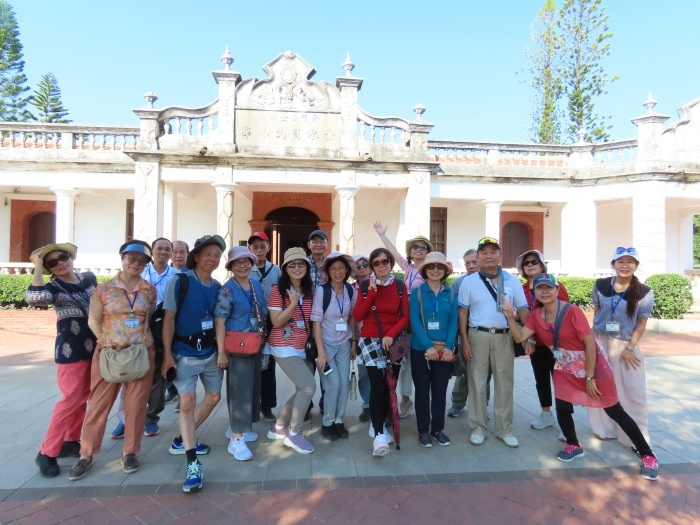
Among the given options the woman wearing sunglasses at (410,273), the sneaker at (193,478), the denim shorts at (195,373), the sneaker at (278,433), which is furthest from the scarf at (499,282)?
the sneaker at (193,478)

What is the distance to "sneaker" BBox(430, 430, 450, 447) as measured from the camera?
12.7 feet

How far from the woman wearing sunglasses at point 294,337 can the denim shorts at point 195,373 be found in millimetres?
538

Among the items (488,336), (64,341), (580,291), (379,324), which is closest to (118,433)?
(64,341)

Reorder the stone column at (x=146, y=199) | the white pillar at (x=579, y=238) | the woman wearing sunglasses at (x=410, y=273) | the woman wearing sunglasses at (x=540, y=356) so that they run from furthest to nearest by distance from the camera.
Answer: the white pillar at (x=579, y=238) → the stone column at (x=146, y=199) → the woman wearing sunglasses at (x=410, y=273) → the woman wearing sunglasses at (x=540, y=356)

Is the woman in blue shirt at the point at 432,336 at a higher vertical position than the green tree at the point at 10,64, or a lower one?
lower

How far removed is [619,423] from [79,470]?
448cm

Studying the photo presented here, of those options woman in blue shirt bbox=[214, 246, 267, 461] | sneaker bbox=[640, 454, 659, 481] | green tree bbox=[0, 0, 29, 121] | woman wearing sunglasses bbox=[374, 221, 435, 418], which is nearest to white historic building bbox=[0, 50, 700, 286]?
woman wearing sunglasses bbox=[374, 221, 435, 418]

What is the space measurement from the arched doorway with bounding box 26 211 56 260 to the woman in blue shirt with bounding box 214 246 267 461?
590 inches

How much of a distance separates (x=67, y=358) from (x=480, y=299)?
3.67 metres

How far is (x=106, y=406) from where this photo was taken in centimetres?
335

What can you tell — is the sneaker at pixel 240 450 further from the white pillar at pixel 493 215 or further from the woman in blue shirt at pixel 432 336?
the white pillar at pixel 493 215

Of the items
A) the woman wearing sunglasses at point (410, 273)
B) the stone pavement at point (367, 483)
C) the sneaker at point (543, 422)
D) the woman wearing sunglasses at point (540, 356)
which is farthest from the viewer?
the woman wearing sunglasses at point (410, 273)

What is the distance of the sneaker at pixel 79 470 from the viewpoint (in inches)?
126

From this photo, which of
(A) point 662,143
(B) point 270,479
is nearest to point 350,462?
(B) point 270,479
